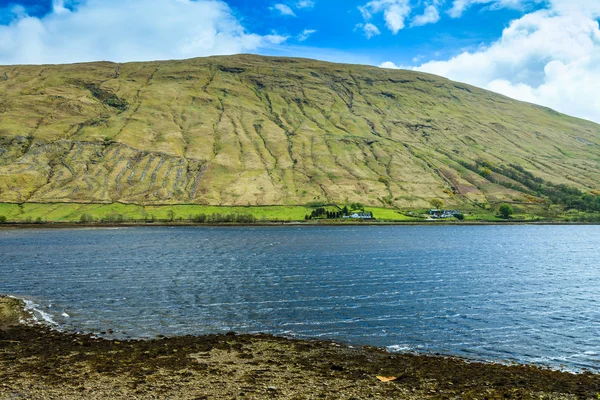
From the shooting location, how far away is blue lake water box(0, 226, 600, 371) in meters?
38.0

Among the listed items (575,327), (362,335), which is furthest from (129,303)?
(575,327)

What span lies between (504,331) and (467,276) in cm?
3300

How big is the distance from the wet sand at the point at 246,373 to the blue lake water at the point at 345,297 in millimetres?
3737

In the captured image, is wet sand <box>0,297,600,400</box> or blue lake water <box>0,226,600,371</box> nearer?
wet sand <box>0,297,600,400</box>

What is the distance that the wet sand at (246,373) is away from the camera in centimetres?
2436

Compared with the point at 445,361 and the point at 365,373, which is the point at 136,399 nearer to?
the point at 365,373

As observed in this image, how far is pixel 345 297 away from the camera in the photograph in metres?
54.1

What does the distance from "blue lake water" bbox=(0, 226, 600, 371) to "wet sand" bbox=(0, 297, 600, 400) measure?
3.74 meters

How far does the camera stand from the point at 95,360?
3014 centimetres

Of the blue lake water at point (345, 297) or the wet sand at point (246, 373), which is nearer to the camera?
the wet sand at point (246, 373)

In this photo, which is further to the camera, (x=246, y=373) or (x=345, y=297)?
(x=345, y=297)

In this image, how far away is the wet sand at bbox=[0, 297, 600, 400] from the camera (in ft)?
79.9

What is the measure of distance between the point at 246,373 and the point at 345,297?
90.9 ft

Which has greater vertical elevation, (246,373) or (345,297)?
(246,373)
